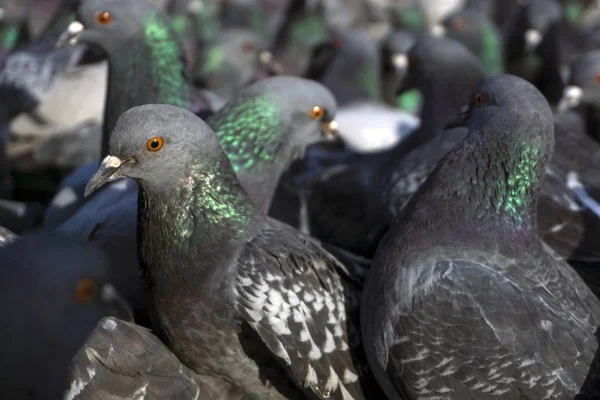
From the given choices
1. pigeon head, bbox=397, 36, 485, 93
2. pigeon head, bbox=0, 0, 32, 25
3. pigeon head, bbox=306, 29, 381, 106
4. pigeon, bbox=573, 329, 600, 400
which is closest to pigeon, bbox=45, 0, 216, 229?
pigeon head, bbox=397, 36, 485, 93

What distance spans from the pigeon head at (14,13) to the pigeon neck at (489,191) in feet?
21.6

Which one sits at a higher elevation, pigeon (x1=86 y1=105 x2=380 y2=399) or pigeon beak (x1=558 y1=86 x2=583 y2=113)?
pigeon beak (x1=558 y1=86 x2=583 y2=113)

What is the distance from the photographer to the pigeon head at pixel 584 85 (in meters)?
6.52

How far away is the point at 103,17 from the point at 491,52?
509cm

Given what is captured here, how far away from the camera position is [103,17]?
5.00 m

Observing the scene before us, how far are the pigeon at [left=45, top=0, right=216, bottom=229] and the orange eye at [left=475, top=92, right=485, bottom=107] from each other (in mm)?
1836

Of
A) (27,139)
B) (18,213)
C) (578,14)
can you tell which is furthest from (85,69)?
(578,14)

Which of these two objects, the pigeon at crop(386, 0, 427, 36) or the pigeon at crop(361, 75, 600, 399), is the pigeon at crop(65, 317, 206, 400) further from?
the pigeon at crop(386, 0, 427, 36)

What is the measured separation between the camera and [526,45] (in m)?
8.91

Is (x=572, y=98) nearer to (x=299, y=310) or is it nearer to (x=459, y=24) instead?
(x=459, y=24)

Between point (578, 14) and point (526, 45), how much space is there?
10.5ft

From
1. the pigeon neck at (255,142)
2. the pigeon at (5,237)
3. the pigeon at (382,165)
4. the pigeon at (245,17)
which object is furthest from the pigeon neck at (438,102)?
the pigeon at (245,17)

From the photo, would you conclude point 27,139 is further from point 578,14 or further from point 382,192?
point 578,14

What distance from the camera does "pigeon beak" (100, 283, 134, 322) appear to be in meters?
3.25
